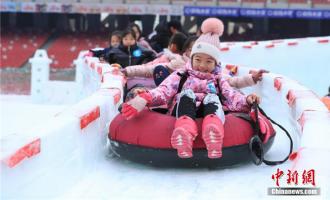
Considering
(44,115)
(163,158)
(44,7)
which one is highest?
(44,7)

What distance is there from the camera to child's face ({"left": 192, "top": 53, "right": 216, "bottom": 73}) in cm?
268

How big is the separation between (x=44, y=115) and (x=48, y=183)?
4.24m

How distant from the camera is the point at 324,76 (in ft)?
20.4

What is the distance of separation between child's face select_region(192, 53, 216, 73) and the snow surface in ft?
1.67

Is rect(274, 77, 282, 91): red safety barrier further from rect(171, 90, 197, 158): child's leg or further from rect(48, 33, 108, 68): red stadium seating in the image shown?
rect(48, 33, 108, 68): red stadium seating

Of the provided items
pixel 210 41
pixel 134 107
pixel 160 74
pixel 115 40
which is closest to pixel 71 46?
pixel 115 40

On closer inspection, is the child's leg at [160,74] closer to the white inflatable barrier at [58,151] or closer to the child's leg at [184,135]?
the white inflatable barrier at [58,151]

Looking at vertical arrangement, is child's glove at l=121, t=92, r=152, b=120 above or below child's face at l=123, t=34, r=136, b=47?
below

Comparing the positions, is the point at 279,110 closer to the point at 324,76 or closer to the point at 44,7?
the point at 324,76

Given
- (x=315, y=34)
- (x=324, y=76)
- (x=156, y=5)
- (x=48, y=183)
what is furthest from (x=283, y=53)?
(x=315, y=34)

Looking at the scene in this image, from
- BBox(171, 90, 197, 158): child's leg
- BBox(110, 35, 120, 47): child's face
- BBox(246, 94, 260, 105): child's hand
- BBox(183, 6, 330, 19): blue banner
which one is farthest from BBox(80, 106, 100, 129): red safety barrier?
BBox(183, 6, 330, 19): blue banner

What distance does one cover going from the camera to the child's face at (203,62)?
8.78 ft

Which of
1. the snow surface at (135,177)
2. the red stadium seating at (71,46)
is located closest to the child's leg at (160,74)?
the snow surface at (135,177)

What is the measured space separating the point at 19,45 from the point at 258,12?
677cm
